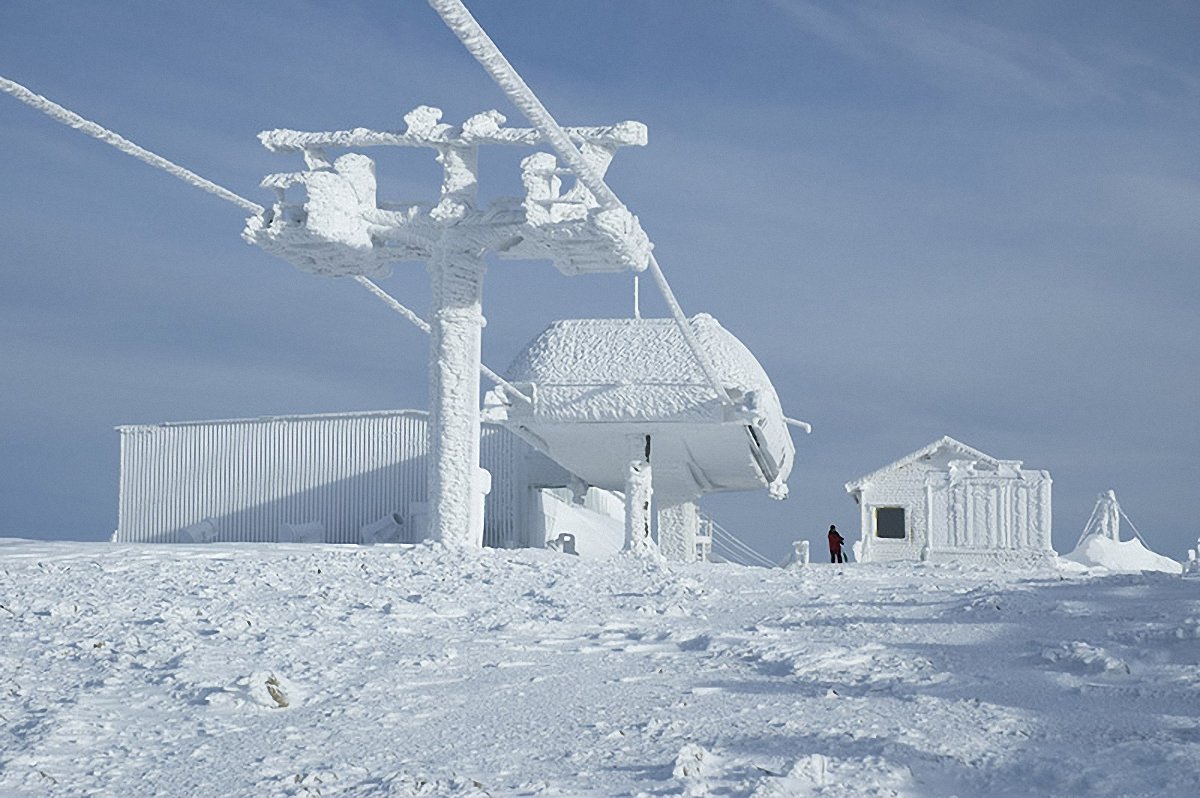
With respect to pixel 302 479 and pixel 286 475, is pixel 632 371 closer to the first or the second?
pixel 302 479

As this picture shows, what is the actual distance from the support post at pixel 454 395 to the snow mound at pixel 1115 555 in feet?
62.7

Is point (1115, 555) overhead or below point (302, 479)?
below

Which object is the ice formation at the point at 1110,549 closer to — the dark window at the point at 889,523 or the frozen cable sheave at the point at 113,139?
the dark window at the point at 889,523

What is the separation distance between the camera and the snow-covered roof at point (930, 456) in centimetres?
2856

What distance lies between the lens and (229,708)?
7430mm

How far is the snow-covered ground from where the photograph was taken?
5.95 metres

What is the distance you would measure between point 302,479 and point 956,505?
14190 millimetres

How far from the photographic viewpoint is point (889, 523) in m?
31.6

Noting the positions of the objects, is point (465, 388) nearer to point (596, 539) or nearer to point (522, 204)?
point (522, 204)

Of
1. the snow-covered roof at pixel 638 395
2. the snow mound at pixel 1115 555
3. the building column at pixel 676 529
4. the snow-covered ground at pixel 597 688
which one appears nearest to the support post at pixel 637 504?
the snow-covered roof at pixel 638 395

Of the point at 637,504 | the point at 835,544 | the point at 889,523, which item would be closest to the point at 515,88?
the point at 637,504

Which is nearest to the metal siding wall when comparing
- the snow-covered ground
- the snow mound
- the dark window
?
the dark window

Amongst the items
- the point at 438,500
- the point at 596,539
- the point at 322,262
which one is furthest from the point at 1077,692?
the point at 596,539

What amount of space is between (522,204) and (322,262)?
2.66 meters
